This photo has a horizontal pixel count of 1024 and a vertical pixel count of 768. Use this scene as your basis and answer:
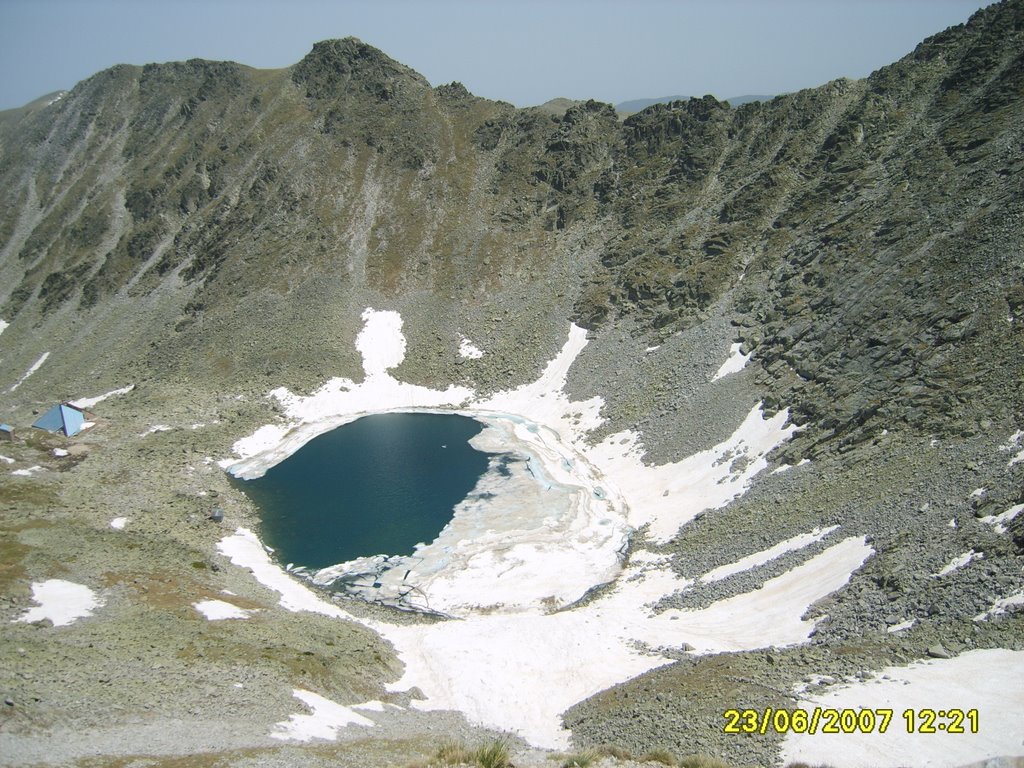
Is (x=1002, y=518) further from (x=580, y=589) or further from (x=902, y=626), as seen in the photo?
(x=580, y=589)

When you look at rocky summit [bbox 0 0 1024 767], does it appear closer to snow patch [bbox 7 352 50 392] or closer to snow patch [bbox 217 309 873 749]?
snow patch [bbox 7 352 50 392]

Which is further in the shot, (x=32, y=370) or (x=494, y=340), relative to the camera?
(x=32, y=370)

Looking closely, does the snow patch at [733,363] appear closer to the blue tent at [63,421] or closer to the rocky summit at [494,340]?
the rocky summit at [494,340]

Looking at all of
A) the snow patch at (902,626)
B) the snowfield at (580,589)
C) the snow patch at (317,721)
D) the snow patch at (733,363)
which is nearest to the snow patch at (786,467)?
the snowfield at (580,589)

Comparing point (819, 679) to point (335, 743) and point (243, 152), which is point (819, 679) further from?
point (243, 152)

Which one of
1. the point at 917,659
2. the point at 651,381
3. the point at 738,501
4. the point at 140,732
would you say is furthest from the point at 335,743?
the point at 651,381
